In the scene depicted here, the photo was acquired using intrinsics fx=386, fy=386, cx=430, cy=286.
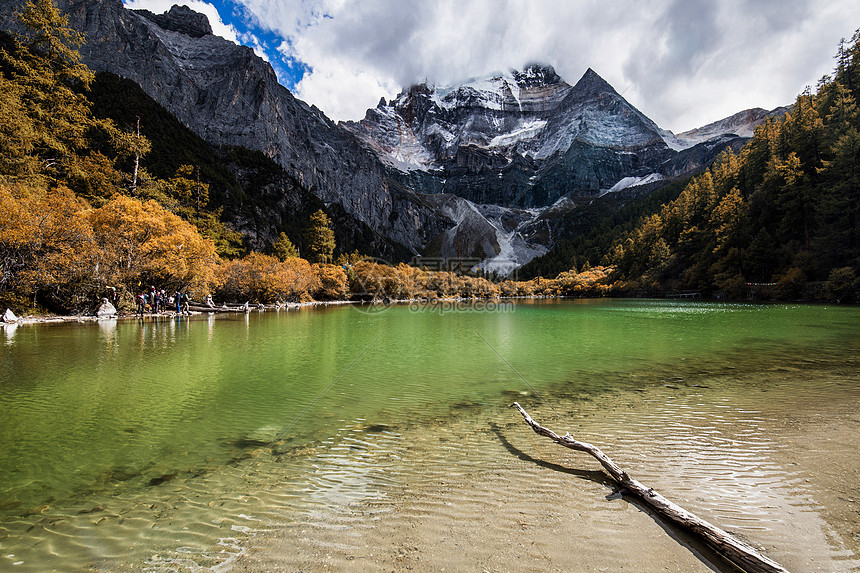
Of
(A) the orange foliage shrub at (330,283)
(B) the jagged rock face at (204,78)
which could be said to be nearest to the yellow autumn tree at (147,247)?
(A) the orange foliage shrub at (330,283)

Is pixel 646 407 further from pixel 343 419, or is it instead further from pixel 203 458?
pixel 203 458

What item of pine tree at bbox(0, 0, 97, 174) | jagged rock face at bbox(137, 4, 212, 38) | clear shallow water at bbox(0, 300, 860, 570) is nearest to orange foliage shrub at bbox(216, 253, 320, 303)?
pine tree at bbox(0, 0, 97, 174)

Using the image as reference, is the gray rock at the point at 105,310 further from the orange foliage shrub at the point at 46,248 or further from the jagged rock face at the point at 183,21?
the jagged rock face at the point at 183,21

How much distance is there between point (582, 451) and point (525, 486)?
5.04ft

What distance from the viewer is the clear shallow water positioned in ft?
13.4

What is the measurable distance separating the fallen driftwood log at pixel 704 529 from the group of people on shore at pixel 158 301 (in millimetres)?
33953

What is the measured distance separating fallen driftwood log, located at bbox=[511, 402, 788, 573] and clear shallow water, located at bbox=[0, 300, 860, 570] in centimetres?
72

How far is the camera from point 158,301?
3120 centimetres

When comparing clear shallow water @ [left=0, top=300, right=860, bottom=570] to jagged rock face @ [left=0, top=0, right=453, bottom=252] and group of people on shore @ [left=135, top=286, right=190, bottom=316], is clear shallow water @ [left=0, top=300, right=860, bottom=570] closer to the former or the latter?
group of people on shore @ [left=135, top=286, right=190, bottom=316]

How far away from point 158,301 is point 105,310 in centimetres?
447

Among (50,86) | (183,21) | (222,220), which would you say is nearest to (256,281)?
(50,86)

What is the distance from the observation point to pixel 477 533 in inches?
149

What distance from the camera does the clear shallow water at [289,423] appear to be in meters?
4.10

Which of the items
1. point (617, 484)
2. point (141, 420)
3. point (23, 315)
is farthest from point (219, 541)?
point (23, 315)
